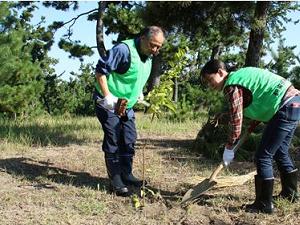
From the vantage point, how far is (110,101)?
414 centimetres

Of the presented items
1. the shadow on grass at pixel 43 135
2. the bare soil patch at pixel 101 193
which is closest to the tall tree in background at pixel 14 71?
the shadow on grass at pixel 43 135

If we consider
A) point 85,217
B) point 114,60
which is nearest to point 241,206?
point 85,217

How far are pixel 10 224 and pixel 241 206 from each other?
6.16 feet

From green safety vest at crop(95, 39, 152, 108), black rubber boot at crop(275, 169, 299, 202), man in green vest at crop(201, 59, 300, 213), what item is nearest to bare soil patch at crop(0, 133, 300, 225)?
black rubber boot at crop(275, 169, 299, 202)

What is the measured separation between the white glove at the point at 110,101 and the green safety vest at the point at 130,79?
166 millimetres

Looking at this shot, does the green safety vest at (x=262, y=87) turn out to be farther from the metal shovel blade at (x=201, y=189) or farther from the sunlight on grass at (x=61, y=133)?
the sunlight on grass at (x=61, y=133)

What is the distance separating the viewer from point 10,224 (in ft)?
11.9

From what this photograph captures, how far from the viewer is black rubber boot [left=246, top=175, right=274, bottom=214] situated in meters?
3.84

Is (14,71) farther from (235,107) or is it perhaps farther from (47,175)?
(235,107)

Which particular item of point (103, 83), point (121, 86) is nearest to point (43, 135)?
point (121, 86)

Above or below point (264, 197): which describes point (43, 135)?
below

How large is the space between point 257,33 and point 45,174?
4361 millimetres

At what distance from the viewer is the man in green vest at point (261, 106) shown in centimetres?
371

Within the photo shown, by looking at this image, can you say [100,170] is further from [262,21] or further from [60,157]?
[262,21]
